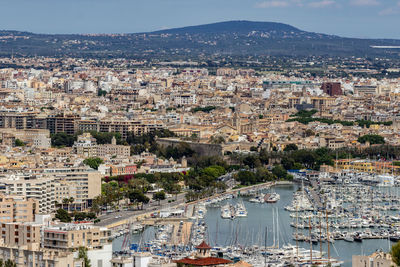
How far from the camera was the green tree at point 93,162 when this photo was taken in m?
30.8

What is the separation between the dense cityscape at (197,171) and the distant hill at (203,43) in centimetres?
3740

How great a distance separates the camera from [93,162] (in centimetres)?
3131

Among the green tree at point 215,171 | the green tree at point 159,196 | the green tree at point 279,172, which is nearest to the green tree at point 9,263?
the green tree at point 159,196

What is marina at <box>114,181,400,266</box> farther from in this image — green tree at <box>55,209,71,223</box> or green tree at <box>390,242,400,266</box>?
green tree at <box>390,242,400,266</box>

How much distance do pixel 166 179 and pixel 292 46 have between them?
10398cm

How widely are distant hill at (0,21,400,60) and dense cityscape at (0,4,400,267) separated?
3740 centimetres

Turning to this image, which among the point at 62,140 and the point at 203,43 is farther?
the point at 203,43

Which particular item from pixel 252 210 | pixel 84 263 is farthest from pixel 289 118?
pixel 84 263

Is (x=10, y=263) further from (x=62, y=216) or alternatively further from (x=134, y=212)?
(x=134, y=212)

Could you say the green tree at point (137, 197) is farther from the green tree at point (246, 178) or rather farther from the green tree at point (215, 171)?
the green tree at point (246, 178)

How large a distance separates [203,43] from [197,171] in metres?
108

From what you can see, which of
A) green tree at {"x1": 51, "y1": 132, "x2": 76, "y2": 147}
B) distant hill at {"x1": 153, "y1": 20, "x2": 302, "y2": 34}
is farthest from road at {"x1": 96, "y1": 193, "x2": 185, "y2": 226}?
distant hill at {"x1": 153, "y1": 20, "x2": 302, "y2": 34}

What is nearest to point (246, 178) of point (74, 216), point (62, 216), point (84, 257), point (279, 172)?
point (279, 172)

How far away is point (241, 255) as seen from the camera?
19.8 meters
